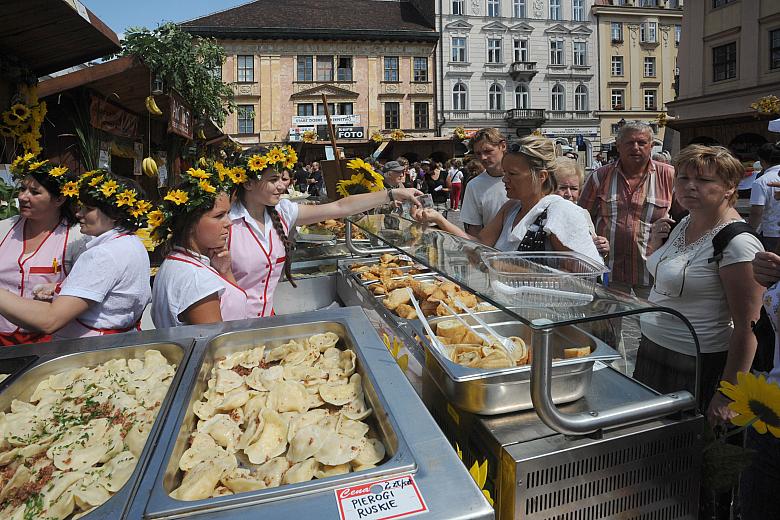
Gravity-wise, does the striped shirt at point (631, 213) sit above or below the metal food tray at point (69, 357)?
above

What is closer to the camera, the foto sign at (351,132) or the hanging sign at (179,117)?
the hanging sign at (179,117)

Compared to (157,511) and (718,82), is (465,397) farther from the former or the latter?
(718,82)

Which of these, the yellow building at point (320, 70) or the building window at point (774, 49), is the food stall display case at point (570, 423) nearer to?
the building window at point (774, 49)

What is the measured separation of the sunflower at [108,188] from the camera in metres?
Result: 2.40

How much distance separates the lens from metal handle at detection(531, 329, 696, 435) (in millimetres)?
1133

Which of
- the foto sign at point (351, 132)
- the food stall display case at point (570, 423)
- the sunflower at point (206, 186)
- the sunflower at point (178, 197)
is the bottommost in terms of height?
the food stall display case at point (570, 423)

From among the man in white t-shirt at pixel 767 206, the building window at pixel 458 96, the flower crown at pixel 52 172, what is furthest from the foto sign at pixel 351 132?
the flower crown at pixel 52 172

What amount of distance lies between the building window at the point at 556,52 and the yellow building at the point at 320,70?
378 inches

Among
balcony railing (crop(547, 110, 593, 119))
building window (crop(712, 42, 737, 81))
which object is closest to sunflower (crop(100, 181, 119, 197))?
building window (crop(712, 42, 737, 81))

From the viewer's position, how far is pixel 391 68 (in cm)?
3481

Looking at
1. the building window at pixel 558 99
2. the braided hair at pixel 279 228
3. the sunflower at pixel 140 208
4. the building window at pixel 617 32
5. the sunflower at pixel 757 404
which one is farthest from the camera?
the building window at pixel 617 32

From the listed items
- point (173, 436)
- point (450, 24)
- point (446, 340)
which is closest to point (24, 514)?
point (173, 436)

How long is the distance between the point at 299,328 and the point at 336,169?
2.71m

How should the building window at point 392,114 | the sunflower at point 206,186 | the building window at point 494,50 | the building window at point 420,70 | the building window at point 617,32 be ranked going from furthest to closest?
the building window at point 617,32 < the building window at point 494,50 < the building window at point 420,70 < the building window at point 392,114 < the sunflower at point 206,186
